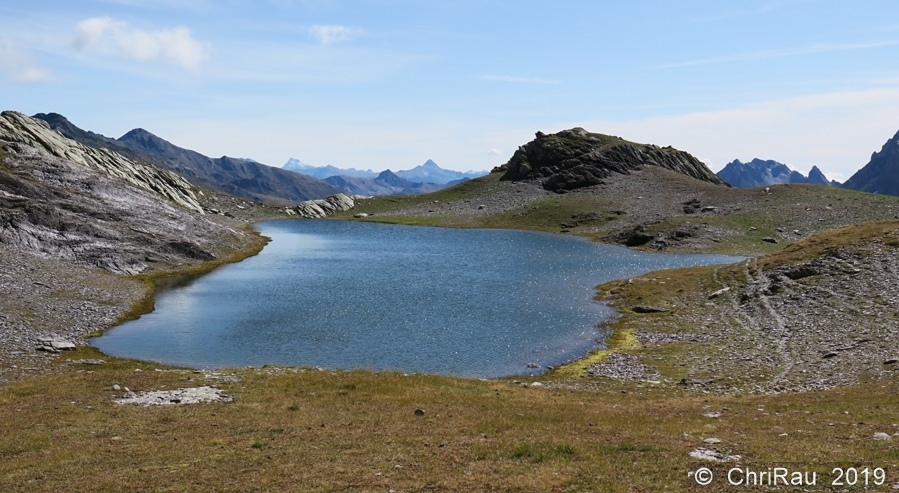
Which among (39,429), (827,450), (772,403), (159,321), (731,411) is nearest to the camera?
(827,450)

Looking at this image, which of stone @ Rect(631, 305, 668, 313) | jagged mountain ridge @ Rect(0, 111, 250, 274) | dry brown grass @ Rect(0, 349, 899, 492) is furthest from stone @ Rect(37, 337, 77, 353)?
stone @ Rect(631, 305, 668, 313)

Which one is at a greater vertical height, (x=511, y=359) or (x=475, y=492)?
(x=475, y=492)

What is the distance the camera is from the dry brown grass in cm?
2236

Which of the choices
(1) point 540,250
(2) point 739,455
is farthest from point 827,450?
(1) point 540,250

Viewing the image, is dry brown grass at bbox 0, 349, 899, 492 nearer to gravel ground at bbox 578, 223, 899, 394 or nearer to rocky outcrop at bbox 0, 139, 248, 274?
gravel ground at bbox 578, 223, 899, 394

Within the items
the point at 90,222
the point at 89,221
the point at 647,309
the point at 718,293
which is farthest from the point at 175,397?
the point at 89,221

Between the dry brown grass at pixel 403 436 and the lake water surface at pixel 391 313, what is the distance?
51.6 ft

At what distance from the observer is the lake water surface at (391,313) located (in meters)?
59.7

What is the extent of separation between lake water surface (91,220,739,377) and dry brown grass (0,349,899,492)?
15.7 m

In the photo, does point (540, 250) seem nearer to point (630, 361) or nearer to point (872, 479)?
point (630, 361)

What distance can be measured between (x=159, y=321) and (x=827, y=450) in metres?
68.6

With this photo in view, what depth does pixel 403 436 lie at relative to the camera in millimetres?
→ 28844

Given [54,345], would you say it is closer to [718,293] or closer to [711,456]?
[711,456]

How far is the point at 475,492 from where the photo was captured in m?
20.5
